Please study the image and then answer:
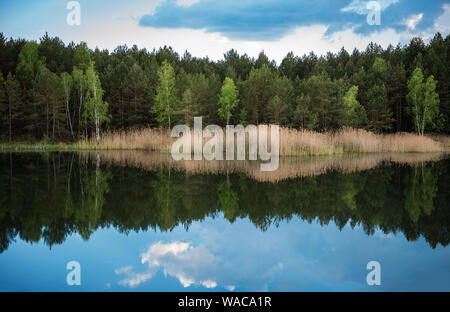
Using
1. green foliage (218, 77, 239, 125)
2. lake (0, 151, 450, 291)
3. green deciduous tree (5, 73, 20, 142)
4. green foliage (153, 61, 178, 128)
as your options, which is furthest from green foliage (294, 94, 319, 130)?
green deciduous tree (5, 73, 20, 142)

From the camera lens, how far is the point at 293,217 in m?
7.15

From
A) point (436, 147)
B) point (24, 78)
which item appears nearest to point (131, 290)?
point (436, 147)

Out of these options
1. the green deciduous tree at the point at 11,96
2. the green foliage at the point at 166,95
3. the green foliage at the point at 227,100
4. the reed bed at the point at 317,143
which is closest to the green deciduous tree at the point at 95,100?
the reed bed at the point at 317,143

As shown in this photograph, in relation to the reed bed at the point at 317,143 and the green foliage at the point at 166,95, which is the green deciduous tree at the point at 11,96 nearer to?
the reed bed at the point at 317,143

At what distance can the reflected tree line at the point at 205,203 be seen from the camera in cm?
641

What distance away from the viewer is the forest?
3484 centimetres

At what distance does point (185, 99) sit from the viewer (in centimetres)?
3403

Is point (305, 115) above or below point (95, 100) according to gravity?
below

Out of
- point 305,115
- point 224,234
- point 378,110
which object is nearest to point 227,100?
point 305,115

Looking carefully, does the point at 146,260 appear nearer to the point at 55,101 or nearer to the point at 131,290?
the point at 131,290

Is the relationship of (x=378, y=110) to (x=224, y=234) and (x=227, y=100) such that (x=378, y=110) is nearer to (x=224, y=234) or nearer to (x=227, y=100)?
(x=227, y=100)

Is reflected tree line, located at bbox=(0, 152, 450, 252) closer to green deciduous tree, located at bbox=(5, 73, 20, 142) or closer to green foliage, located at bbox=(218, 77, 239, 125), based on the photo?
green deciduous tree, located at bbox=(5, 73, 20, 142)

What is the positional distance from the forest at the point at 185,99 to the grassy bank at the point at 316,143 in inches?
220

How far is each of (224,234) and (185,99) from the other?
2889cm
